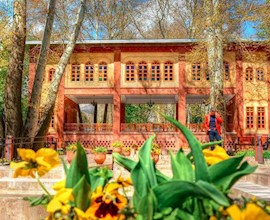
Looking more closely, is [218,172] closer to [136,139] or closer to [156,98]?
[136,139]

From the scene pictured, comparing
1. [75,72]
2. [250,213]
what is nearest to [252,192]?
[250,213]

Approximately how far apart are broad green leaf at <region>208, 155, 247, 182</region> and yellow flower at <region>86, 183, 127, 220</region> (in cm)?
26

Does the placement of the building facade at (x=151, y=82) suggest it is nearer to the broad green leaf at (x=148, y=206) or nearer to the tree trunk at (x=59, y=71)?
the tree trunk at (x=59, y=71)

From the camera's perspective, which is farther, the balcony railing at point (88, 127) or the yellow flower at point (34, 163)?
the balcony railing at point (88, 127)

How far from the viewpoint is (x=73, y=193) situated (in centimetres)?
95

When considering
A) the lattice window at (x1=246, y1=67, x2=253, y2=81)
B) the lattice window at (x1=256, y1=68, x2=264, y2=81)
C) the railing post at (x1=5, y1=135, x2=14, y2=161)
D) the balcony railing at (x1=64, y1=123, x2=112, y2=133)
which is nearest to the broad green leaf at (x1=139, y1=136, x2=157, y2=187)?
the railing post at (x1=5, y1=135, x2=14, y2=161)

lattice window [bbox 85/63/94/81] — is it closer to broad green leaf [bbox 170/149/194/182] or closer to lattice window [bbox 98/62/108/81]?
lattice window [bbox 98/62/108/81]

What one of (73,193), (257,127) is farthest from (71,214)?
(257,127)

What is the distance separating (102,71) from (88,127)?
141 inches

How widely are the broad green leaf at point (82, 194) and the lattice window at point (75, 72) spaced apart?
20.6 metres

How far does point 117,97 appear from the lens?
824 inches

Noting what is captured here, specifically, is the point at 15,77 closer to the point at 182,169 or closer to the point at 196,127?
the point at 182,169

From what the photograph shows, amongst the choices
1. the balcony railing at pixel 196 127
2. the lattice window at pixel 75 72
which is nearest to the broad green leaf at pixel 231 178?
the balcony railing at pixel 196 127

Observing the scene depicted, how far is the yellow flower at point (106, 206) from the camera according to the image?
891mm
